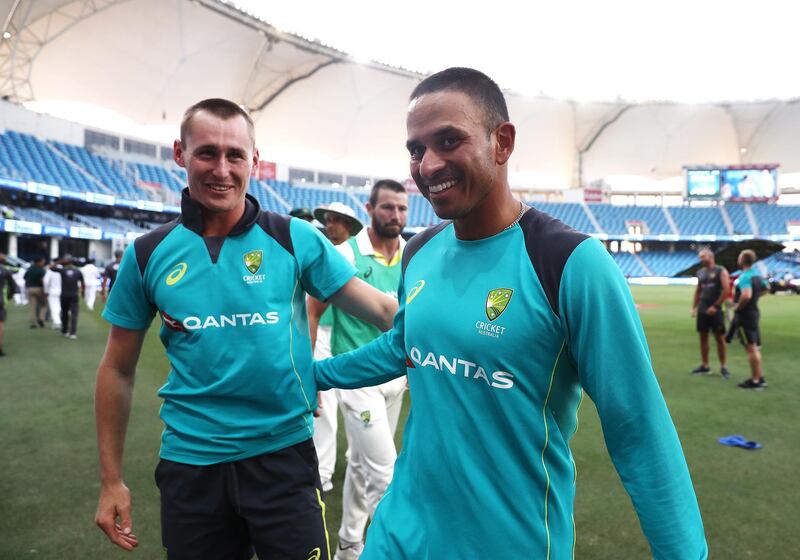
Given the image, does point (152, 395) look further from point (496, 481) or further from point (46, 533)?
point (496, 481)

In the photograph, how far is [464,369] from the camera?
4.77ft

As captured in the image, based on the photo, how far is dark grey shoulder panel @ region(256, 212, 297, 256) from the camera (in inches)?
85.7

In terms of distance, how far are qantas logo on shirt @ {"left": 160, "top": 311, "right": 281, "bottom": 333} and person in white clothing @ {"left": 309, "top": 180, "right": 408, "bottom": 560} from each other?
1705 millimetres

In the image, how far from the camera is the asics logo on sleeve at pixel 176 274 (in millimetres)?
2047

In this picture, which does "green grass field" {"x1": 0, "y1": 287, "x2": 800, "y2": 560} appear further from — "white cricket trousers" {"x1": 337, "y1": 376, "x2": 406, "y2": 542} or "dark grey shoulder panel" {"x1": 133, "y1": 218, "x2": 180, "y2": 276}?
"dark grey shoulder panel" {"x1": 133, "y1": 218, "x2": 180, "y2": 276}

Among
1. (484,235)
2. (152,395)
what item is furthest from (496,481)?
(152,395)

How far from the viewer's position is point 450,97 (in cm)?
146

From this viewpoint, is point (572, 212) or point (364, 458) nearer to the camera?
point (364, 458)

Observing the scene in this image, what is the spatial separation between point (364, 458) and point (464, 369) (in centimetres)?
231

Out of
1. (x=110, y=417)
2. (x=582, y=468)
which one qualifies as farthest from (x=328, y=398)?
(x=110, y=417)

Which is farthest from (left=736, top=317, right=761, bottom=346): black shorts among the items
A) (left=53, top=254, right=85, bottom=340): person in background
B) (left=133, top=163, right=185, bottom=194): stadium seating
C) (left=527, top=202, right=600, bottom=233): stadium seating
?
(left=527, top=202, right=600, bottom=233): stadium seating

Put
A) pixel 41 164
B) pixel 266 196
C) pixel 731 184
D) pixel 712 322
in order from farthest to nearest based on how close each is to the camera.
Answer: pixel 731 184 < pixel 266 196 < pixel 41 164 < pixel 712 322

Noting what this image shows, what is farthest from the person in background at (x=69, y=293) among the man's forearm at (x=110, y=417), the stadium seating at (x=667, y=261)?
the stadium seating at (x=667, y=261)

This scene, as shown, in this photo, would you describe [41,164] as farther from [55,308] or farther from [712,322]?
[712,322]
